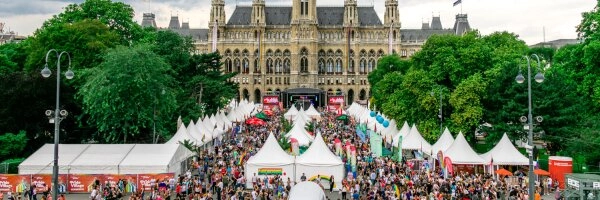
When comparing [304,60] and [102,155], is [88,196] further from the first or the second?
[304,60]

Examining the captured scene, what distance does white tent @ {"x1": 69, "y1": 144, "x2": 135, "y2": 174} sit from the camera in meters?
26.4

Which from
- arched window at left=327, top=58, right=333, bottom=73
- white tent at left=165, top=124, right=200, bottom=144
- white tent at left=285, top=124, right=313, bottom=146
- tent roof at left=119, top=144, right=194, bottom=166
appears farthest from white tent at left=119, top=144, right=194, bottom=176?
arched window at left=327, top=58, right=333, bottom=73

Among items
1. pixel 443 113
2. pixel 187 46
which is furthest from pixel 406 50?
pixel 443 113

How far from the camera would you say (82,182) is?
26.4m

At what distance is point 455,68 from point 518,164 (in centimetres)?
1209

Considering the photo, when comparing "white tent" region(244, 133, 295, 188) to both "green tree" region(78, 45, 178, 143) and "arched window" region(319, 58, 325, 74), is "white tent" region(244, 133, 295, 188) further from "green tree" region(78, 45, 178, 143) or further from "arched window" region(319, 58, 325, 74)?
"arched window" region(319, 58, 325, 74)

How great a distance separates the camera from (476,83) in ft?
123

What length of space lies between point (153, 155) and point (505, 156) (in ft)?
56.9

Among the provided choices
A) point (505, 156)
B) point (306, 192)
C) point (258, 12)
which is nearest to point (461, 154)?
point (505, 156)

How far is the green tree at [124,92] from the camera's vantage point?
3231 cm

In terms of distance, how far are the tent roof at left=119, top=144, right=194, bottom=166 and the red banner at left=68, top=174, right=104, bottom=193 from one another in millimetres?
1329

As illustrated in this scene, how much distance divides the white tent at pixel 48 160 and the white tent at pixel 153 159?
8.33ft

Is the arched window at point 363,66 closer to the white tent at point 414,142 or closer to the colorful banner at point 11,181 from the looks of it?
the white tent at point 414,142

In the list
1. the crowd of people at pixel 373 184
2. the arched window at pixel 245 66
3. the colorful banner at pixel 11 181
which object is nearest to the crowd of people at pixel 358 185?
the crowd of people at pixel 373 184
